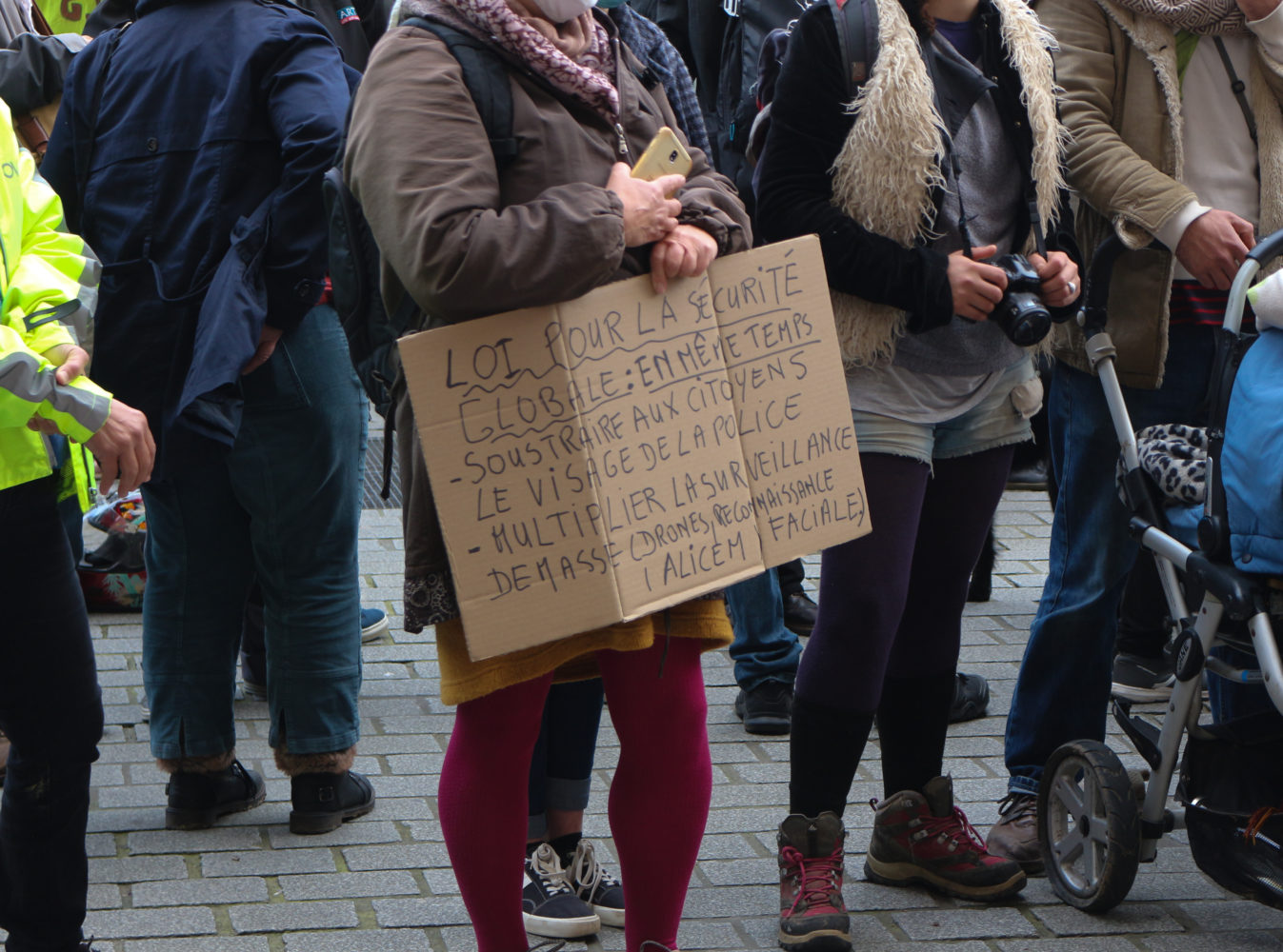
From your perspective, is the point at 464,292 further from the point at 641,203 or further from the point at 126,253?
the point at 126,253

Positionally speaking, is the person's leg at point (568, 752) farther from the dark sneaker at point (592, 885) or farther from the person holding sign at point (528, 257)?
the person holding sign at point (528, 257)

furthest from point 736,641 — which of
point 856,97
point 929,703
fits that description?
point 856,97

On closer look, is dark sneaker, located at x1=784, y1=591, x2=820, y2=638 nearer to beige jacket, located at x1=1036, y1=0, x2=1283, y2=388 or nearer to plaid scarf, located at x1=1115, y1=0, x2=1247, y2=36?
beige jacket, located at x1=1036, y1=0, x2=1283, y2=388

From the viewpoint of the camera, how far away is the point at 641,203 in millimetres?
2439

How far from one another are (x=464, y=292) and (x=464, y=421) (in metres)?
0.20

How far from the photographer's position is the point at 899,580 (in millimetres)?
3139

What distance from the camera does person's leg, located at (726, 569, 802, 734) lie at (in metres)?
4.49

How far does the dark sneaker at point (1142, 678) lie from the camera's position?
4777mm

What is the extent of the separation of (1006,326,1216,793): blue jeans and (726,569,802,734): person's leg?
35.5 inches

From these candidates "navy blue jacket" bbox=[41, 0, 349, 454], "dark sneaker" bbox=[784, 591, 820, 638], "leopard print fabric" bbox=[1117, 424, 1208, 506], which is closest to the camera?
"leopard print fabric" bbox=[1117, 424, 1208, 506]

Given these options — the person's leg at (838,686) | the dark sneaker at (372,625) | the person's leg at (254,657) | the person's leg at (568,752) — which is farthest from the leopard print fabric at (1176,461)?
the dark sneaker at (372,625)

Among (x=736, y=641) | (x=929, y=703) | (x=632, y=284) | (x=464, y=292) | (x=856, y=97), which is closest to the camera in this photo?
(x=464, y=292)

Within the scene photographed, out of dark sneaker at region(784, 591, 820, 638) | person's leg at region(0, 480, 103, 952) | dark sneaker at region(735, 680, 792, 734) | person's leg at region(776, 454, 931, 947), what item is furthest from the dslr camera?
dark sneaker at region(784, 591, 820, 638)

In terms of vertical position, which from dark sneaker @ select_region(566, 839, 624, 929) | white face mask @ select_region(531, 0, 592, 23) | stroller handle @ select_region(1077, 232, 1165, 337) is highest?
white face mask @ select_region(531, 0, 592, 23)
